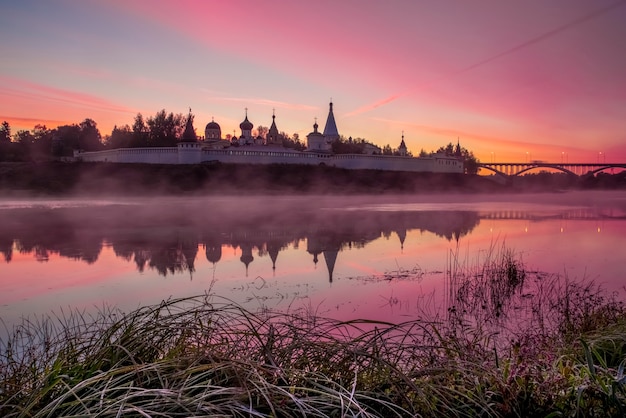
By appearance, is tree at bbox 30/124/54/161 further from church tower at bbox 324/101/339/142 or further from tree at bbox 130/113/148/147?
church tower at bbox 324/101/339/142

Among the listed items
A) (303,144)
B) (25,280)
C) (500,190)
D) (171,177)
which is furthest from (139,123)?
(25,280)

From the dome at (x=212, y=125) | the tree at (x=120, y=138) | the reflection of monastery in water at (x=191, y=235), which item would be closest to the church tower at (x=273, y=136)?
the dome at (x=212, y=125)

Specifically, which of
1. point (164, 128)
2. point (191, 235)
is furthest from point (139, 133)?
point (191, 235)

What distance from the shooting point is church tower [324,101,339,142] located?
8531 cm

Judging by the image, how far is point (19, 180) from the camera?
45.2 m

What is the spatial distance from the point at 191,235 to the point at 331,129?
2779 inches

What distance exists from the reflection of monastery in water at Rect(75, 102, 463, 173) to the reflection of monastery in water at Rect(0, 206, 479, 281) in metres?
30.5

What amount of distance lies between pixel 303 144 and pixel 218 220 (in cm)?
7033

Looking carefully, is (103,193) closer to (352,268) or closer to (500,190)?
(352,268)

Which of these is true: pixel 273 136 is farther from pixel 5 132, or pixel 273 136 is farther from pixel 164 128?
pixel 5 132

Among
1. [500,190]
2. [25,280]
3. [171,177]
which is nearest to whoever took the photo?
[25,280]

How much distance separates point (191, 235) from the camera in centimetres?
1753

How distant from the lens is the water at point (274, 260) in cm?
830

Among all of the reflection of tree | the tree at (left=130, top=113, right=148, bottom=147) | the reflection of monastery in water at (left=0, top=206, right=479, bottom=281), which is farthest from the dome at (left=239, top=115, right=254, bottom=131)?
the reflection of tree
